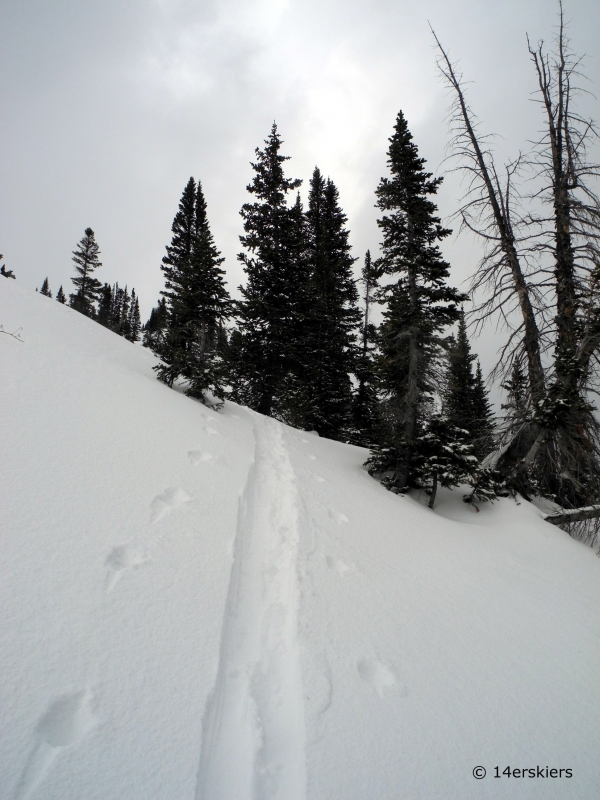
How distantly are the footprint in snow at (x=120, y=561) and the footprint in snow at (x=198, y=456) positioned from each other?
2209 millimetres

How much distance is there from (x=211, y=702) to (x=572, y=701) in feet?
9.71

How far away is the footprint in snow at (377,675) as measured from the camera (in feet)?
7.55

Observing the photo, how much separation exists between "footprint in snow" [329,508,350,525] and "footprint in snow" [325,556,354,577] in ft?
3.78

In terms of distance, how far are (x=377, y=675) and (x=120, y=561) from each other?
222 cm

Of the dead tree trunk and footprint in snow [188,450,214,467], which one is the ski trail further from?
the dead tree trunk

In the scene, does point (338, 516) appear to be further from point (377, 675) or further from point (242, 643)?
point (242, 643)

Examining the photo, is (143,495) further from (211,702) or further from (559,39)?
(559,39)

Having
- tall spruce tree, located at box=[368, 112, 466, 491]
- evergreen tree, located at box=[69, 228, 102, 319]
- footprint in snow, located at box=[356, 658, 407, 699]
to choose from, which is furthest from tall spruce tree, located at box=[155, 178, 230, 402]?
evergreen tree, located at box=[69, 228, 102, 319]

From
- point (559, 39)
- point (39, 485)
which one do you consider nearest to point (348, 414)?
point (559, 39)

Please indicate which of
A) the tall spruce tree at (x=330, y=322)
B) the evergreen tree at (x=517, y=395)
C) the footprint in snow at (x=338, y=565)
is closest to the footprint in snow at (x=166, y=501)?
the footprint in snow at (x=338, y=565)

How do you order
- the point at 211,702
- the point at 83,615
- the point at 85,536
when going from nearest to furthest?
the point at 211,702
the point at 83,615
the point at 85,536

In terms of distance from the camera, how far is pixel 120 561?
8.58 ft

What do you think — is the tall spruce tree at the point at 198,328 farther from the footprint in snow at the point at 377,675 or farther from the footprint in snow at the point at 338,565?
the footprint in snow at the point at 377,675

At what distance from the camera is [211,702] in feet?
6.20
